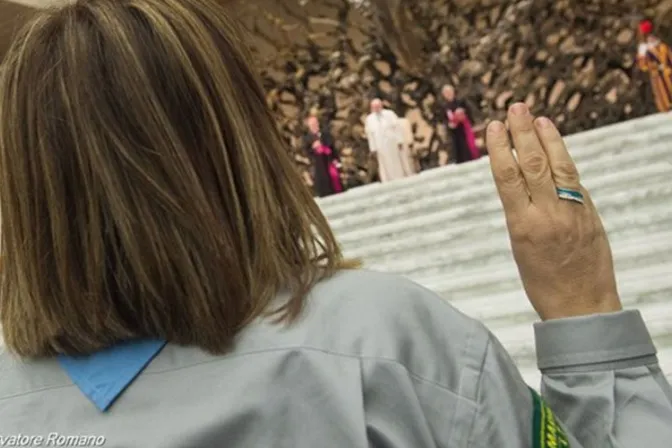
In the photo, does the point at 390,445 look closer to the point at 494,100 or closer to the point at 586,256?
the point at 586,256

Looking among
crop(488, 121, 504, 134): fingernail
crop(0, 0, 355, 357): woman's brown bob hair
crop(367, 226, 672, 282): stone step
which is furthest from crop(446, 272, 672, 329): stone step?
crop(0, 0, 355, 357): woman's brown bob hair

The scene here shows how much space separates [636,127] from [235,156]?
23.0 ft

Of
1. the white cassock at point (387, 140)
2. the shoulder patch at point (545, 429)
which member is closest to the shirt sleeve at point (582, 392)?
the shoulder patch at point (545, 429)

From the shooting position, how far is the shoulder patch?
0.68 metres

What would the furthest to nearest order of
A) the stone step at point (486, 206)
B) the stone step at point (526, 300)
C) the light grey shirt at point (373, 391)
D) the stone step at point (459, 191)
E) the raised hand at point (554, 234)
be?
the stone step at point (459, 191), the stone step at point (486, 206), the stone step at point (526, 300), the raised hand at point (554, 234), the light grey shirt at point (373, 391)

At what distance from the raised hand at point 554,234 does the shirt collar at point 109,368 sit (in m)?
0.34

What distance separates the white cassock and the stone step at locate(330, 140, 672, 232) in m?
2.32

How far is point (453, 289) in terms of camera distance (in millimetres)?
4812

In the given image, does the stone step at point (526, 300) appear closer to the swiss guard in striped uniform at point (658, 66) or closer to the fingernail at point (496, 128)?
the fingernail at point (496, 128)

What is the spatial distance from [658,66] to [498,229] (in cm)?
449

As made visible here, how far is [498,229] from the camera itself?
19.1 ft

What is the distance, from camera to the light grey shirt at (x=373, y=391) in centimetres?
67

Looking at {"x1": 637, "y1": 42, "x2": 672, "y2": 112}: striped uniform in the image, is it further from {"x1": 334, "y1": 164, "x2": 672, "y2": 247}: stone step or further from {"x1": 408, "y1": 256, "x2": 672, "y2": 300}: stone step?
{"x1": 408, "y1": 256, "x2": 672, "y2": 300}: stone step

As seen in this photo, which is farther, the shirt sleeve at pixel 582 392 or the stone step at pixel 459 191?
the stone step at pixel 459 191
